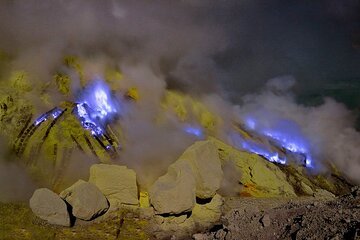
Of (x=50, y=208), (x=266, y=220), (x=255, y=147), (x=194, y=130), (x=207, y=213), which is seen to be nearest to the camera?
(x=266, y=220)

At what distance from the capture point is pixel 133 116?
2158 centimetres

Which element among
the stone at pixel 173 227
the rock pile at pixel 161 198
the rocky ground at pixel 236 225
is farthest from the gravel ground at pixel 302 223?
the stone at pixel 173 227

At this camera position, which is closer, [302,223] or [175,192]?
[302,223]

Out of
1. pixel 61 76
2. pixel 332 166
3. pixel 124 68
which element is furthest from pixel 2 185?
pixel 332 166

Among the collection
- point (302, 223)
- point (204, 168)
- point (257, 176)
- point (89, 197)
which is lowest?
point (257, 176)

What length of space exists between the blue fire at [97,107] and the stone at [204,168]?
23.6 ft

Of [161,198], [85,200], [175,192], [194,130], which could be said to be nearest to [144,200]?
[161,198]

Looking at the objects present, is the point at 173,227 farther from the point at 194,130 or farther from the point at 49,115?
the point at 194,130

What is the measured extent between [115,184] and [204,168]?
9.65 ft

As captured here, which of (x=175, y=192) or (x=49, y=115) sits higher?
(x=49, y=115)

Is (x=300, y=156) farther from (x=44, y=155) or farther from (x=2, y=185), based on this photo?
(x=2, y=185)

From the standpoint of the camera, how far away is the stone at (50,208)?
35.0 ft

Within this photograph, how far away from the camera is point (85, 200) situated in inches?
438

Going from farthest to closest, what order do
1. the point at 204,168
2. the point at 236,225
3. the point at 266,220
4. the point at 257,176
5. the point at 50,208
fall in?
the point at 257,176
the point at 204,168
the point at 50,208
the point at 236,225
the point at 266,220
